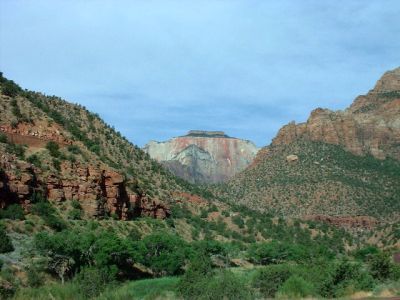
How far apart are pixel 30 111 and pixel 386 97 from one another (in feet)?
361

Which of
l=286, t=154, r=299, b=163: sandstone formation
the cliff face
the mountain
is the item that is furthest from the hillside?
the cliff face

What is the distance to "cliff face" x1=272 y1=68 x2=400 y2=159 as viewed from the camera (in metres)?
134

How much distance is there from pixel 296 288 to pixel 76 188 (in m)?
36.0

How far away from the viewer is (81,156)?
68.8 meters

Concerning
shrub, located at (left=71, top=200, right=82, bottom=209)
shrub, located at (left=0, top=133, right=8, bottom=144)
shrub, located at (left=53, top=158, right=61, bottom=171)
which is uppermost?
shrub, located at (left=0, top=133, right=8, bottom=144)

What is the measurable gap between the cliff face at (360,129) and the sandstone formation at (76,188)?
72.6 meters

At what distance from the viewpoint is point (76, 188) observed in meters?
61.6

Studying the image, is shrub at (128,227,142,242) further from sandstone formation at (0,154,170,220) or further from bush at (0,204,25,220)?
bush at (0,204,25,220)

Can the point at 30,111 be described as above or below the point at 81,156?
above

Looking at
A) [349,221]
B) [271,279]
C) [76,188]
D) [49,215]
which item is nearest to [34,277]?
[49,215]

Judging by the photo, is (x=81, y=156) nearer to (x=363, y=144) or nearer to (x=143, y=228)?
(x=143, y=228)

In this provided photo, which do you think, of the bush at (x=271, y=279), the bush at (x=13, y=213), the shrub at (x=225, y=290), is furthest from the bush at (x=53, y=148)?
the shrub at (x=225, y=290)

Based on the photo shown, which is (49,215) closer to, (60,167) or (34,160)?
(34,160)

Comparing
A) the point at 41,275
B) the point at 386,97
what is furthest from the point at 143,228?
the point at 386,97
